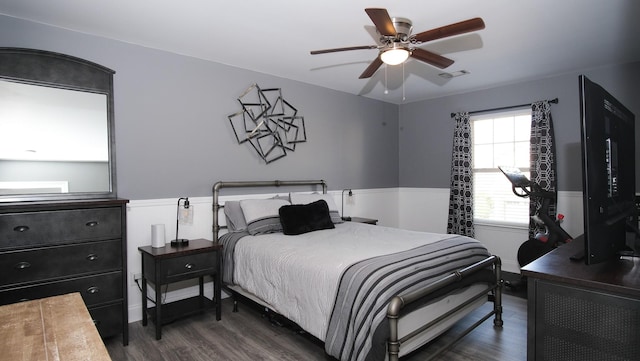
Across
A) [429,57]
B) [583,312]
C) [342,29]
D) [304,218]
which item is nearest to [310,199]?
[304,218]

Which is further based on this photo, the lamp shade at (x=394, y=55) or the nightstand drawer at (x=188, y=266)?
the nightstand drawer at (x=188, y=266)

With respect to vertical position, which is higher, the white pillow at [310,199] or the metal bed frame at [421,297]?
the white pillow at [310,199]

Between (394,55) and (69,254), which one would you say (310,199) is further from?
(69,254)

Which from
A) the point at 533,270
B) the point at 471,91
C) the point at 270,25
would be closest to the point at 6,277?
the point at 270,25

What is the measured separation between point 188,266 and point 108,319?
658mm

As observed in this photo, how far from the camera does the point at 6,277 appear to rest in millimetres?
2258

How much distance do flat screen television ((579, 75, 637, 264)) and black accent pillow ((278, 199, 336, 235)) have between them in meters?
2.34

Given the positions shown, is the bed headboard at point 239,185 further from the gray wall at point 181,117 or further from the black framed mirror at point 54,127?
the black framed mirror at point 54,127

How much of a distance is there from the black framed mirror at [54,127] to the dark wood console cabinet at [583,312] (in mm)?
3103

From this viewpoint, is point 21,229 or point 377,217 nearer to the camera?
point 21,229

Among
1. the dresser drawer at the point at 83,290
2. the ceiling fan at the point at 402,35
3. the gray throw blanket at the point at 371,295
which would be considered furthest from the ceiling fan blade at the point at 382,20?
the dresser drawer at the point at 83,290

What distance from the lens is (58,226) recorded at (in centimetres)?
243

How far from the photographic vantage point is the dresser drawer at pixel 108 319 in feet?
8.52

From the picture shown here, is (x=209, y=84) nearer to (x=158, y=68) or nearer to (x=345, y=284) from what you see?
(x=158, y=68)
